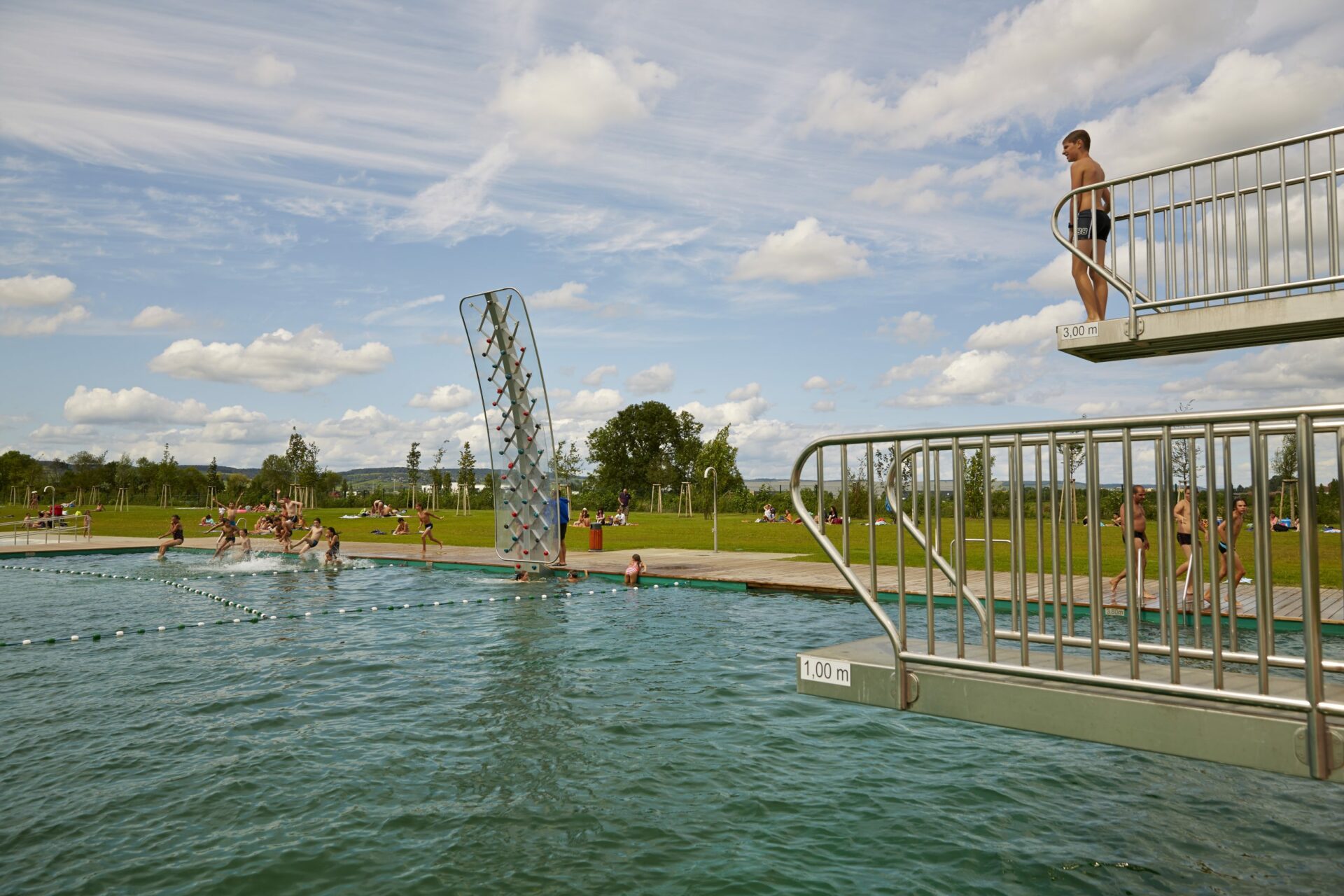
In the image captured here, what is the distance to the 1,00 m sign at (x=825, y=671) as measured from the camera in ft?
16.3

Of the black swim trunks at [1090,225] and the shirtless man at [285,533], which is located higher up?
the black swim trunks at [1090,225]

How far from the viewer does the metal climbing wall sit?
60.7 feet

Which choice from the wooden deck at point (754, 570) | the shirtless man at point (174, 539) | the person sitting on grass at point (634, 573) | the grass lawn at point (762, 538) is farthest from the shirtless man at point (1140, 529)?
the shirtless man at point (174, 539)

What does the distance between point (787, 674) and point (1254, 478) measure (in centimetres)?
734

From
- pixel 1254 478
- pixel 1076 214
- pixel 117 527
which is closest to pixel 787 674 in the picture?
pixel 1076 214

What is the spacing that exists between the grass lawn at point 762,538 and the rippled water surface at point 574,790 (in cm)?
256

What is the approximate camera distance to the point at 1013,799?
21.5ft

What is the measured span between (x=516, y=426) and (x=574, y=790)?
12765 mm

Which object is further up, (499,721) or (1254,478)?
(1254,478)

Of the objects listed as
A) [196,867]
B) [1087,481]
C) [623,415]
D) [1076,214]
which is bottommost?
[196,867]

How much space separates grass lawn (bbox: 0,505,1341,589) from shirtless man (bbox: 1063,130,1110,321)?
8.67 feet

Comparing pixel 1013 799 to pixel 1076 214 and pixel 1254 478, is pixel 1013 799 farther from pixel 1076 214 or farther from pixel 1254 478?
pixel 1076 214

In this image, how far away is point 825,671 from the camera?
Result: 5.06 meters

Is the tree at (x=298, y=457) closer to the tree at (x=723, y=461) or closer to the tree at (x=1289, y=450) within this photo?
the tree at (x=723, y=461)
